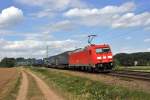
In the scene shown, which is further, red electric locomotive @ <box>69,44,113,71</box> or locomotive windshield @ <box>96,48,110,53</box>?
locomotive windshield @ <box>96,48,110,53</box>

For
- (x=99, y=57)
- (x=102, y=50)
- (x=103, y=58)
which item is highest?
(x=102, y=50)

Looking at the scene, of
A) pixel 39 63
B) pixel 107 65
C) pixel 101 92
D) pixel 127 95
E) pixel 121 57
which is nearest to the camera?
pixel 127 95

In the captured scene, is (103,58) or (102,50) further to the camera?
(102,50)

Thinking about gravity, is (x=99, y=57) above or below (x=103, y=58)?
above

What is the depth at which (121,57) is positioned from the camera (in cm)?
11488

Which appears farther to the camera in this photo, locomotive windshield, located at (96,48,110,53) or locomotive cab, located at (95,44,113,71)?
locomotive windshield, located at (96,48,110,53)

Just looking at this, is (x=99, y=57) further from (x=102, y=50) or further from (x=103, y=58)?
(x=102, y=50)

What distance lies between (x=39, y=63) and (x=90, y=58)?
126965mm

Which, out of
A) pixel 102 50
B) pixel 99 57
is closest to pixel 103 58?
pixel 99 57

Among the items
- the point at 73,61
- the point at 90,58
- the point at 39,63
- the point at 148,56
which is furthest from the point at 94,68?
the point at 39,63

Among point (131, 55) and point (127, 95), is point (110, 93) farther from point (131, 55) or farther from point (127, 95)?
point (131, 55)

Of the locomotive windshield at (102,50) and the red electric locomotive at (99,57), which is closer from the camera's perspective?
the red electric locomotive at (99,57)

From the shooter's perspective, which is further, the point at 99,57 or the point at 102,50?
the point at 102,50

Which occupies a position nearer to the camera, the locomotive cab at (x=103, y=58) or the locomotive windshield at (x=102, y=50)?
the locomotive cab at (x=103, y=58)
